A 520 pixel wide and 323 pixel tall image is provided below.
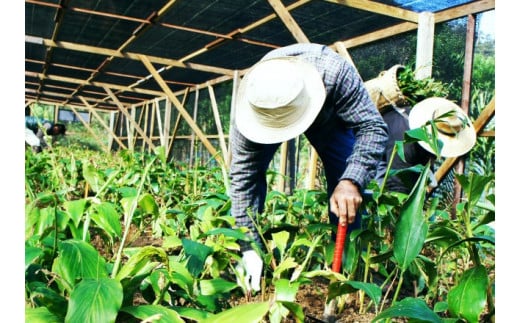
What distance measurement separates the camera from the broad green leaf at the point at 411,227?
92 cm

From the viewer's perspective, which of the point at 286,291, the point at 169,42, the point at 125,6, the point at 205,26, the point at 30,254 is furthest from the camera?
the point at 169,42

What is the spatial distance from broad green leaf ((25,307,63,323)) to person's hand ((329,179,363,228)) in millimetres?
727

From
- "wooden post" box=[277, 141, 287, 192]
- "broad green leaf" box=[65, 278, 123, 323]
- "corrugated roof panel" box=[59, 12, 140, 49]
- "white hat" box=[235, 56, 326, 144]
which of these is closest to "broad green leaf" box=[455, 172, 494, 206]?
"white hat" box=[235, 56, 326, 144]

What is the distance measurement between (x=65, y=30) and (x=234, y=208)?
3.79 metres

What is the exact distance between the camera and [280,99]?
1291 millimetres

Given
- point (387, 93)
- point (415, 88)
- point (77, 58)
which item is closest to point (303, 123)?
point (387, 93)

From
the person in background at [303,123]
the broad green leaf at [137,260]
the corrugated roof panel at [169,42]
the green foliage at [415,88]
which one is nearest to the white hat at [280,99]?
the person in background at [303,123]

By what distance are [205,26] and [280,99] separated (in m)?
3.18

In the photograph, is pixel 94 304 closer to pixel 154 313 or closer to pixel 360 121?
pixel 154 313

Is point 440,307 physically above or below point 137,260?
below

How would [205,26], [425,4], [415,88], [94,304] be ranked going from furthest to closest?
[205,26], [425,4], [415,88], [94,304]
